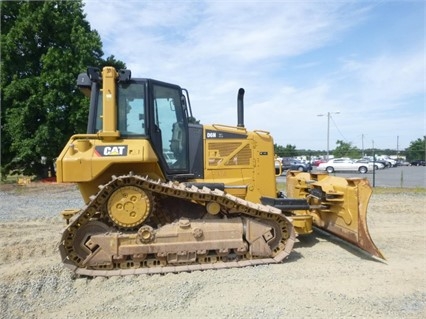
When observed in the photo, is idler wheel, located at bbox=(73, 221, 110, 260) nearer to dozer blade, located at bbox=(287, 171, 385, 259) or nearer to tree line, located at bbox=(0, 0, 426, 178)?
dozer blade, located at bbox=(287, 171, 385, 259)

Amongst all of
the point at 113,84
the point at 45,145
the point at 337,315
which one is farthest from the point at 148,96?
→ the point at 45,145

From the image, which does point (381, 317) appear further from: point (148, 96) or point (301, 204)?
point (148, 96)

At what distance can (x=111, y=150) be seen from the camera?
537cm

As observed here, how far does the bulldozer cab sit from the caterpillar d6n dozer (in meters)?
0.02

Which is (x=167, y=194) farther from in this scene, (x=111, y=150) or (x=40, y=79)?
(x=40, y=79)

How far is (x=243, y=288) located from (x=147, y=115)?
2.86m

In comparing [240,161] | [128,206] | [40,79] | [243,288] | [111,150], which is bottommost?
[243,288]

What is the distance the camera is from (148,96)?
5.79 meters

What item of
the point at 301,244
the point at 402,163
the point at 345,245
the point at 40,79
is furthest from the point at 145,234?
the point at 402,163

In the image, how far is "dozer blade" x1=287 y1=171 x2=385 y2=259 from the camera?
5715mm

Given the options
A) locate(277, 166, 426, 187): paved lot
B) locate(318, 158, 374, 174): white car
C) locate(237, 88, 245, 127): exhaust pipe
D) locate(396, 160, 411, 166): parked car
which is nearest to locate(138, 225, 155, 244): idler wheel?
locate(237, 88, 245, 127): exhaust pipe

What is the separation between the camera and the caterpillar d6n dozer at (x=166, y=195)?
523cm

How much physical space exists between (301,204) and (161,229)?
95.6 inches

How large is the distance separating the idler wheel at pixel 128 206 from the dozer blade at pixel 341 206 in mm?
2928
